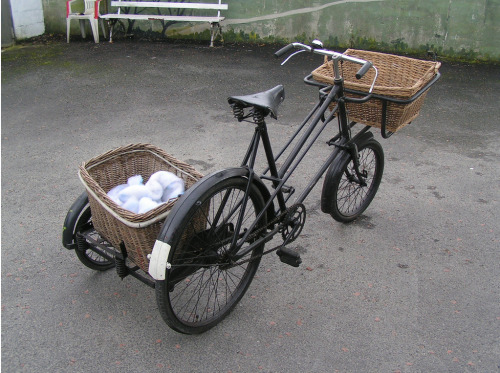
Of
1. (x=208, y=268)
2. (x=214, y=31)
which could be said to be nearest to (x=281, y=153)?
(x=208, y=268)

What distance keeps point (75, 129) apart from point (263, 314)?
3.64m

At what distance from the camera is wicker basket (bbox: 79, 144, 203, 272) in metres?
2.56

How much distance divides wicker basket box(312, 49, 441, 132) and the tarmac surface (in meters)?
0.93

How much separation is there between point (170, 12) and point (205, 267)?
7.55 meters

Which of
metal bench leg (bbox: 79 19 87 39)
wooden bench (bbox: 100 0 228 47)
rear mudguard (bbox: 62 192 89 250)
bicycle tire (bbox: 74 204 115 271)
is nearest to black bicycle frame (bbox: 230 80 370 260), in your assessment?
bicycle tire (bbox: 74 204 115 271)

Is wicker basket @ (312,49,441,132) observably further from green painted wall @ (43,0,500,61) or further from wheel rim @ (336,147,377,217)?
A: green painted wall @ (43,0,500,61)

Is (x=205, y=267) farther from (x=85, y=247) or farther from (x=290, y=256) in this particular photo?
(x=85, y=247)

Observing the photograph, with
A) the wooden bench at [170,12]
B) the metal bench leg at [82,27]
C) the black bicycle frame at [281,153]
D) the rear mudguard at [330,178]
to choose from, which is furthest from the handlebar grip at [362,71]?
the metal bench leg at [82,27]

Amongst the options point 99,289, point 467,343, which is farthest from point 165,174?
point 467,343

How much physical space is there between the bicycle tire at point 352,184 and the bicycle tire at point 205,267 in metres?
0.74

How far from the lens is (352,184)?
13.1ft

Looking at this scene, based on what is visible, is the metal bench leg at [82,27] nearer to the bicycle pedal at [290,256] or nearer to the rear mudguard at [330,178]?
the rear mudguard at [330,178]

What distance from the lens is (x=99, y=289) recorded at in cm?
328

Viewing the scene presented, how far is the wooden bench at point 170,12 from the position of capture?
29.2 ft
